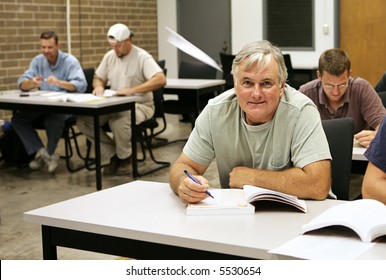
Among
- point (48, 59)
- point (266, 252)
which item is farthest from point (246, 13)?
point (266, 252)

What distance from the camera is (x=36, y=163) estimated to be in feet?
20.7

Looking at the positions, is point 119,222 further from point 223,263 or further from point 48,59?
point 48,59

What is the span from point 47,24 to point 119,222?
666cm

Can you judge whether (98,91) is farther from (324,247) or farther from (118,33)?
(324,247)

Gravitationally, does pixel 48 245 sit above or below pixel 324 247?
below

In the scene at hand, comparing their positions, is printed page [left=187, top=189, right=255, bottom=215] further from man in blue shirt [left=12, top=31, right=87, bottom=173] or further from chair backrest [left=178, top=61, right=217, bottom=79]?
chair backrest [left=178, top=61, right=217, bottom=79]

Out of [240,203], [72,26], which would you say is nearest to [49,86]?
[72,26]

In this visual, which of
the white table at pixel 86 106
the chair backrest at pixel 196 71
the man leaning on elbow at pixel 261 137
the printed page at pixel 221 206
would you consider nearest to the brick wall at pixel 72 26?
the chair backrest at pixel 196 71

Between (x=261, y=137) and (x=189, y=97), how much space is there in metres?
4.54

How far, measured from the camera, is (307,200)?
2270 mm

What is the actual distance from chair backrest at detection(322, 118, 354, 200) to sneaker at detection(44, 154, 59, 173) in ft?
12.9

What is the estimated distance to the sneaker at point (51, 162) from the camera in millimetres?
6145

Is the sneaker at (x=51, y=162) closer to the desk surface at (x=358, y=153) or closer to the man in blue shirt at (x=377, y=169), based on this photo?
the desk surface at (x=358, y=153)

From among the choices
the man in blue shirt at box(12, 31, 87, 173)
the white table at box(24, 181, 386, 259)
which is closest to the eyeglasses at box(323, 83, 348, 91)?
the white table at box(24, 181, 386, 259)
